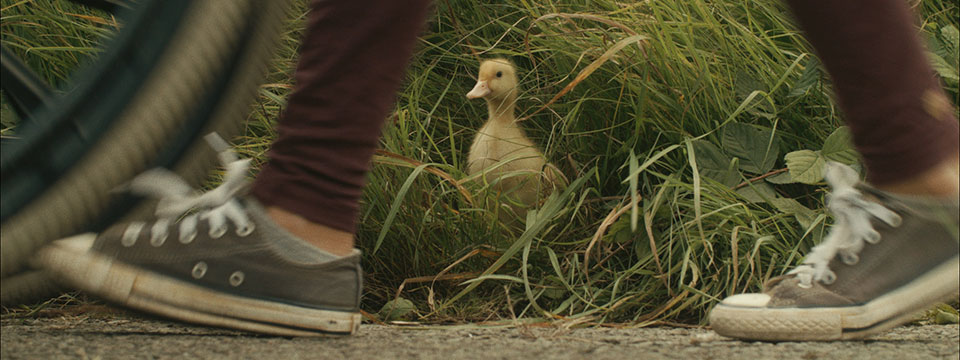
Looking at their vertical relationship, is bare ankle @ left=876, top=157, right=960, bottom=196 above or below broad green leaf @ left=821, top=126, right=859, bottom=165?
above

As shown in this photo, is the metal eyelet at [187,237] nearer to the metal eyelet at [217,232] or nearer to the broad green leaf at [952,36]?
the metal eyelet at [217,232]

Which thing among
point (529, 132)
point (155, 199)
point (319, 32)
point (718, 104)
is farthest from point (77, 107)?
point (529, 132)

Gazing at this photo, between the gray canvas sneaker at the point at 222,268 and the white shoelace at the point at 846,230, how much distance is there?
604 millimetres

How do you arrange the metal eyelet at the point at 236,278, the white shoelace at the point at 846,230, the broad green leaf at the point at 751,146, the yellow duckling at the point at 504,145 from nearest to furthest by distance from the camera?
the metal eyelet at the point at 236,278 → the white shoelace at the point at 846,230 → the broad green leaf at the point at 751,146 → the yellow duckling at the point at 504,145

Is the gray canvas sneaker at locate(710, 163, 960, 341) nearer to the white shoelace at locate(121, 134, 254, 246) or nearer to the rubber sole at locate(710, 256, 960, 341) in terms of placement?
the rubber sole at locate(710, 256, 960, 341)

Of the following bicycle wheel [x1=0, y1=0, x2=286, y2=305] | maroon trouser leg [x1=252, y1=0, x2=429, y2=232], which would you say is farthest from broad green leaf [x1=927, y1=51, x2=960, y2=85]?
bicycle wheel [x1=0, y1=0, x2=286, y2=305]

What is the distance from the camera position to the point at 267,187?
3.34 ft

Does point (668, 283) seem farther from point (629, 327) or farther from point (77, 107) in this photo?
point (77, 107)

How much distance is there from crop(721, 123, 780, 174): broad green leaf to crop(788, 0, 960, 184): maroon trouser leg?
0.64 meters

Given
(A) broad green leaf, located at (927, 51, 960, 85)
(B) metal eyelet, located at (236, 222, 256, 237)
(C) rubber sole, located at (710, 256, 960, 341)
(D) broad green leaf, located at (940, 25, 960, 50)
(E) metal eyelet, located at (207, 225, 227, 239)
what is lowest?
(C) rubber sole, located at (710, 256, 960, 341)

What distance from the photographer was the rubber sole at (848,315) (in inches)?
42.0

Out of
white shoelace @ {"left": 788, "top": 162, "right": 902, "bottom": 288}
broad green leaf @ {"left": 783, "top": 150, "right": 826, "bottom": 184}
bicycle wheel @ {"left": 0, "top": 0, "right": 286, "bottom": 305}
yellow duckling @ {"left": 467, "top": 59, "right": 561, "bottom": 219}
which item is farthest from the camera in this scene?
yellow duckling @ {"left": 467, "top": 59, "right": 561, "bottom": 219}

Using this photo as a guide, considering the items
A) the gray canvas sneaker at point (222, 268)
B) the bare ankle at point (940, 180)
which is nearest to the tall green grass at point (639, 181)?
the bare ankle at point (940, 180)

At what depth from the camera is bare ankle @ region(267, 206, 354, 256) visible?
→ 1010 mm
